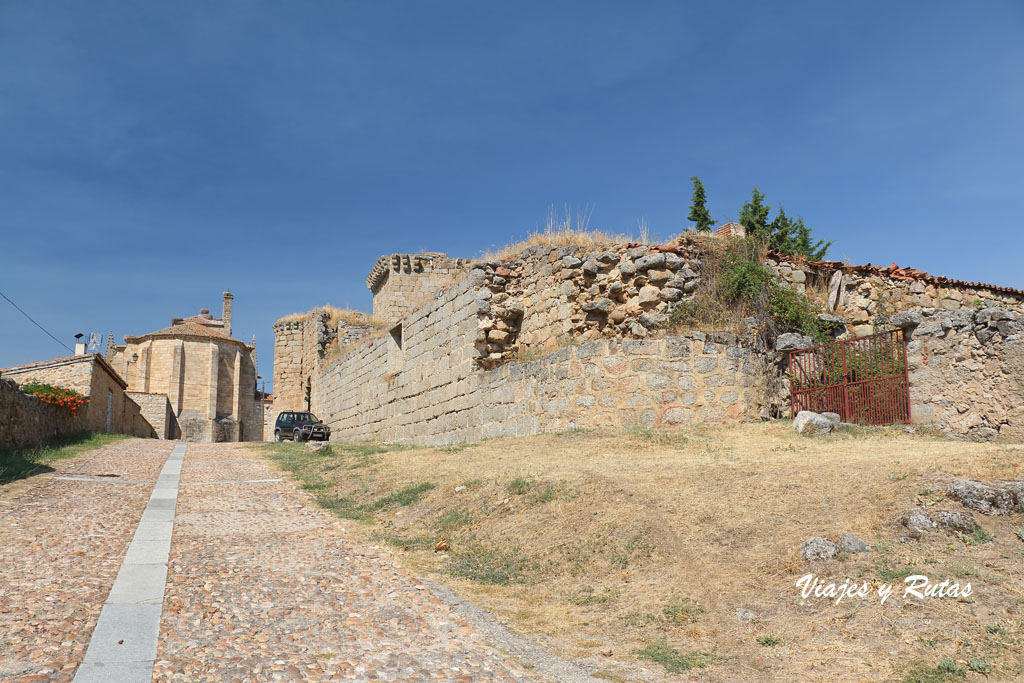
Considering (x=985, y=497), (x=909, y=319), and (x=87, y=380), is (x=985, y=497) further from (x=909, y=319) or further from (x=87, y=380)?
(x=87, y=380)

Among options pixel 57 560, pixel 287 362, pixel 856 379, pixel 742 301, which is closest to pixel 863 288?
pixel 742 301

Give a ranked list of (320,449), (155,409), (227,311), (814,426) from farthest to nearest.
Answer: (227,311) < (155,409) < (320,449) < (814,426)

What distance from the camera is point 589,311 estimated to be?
13.0 meters

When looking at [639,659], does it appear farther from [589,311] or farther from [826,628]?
[589,311]

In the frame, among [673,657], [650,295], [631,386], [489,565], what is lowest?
[673,657]

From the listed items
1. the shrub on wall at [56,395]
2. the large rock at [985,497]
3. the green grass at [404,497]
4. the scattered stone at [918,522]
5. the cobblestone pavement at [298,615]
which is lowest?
the cobblestone pavement at [298,615]

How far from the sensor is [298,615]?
534cm

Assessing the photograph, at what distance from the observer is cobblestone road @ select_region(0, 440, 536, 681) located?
4.35 m

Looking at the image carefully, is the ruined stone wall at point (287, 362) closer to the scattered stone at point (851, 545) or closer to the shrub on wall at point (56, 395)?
the shrub on wall at point (56, 395)

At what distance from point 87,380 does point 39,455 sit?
10939mm

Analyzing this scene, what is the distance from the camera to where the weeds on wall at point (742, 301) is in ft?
40.6

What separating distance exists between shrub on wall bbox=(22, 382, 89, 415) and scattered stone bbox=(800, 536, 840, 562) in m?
16.0

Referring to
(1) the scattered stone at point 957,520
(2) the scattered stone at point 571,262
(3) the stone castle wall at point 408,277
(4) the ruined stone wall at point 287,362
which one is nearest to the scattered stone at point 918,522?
(1) the scattered stone at point 957,520

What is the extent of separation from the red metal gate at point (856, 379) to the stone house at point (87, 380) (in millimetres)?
18945
